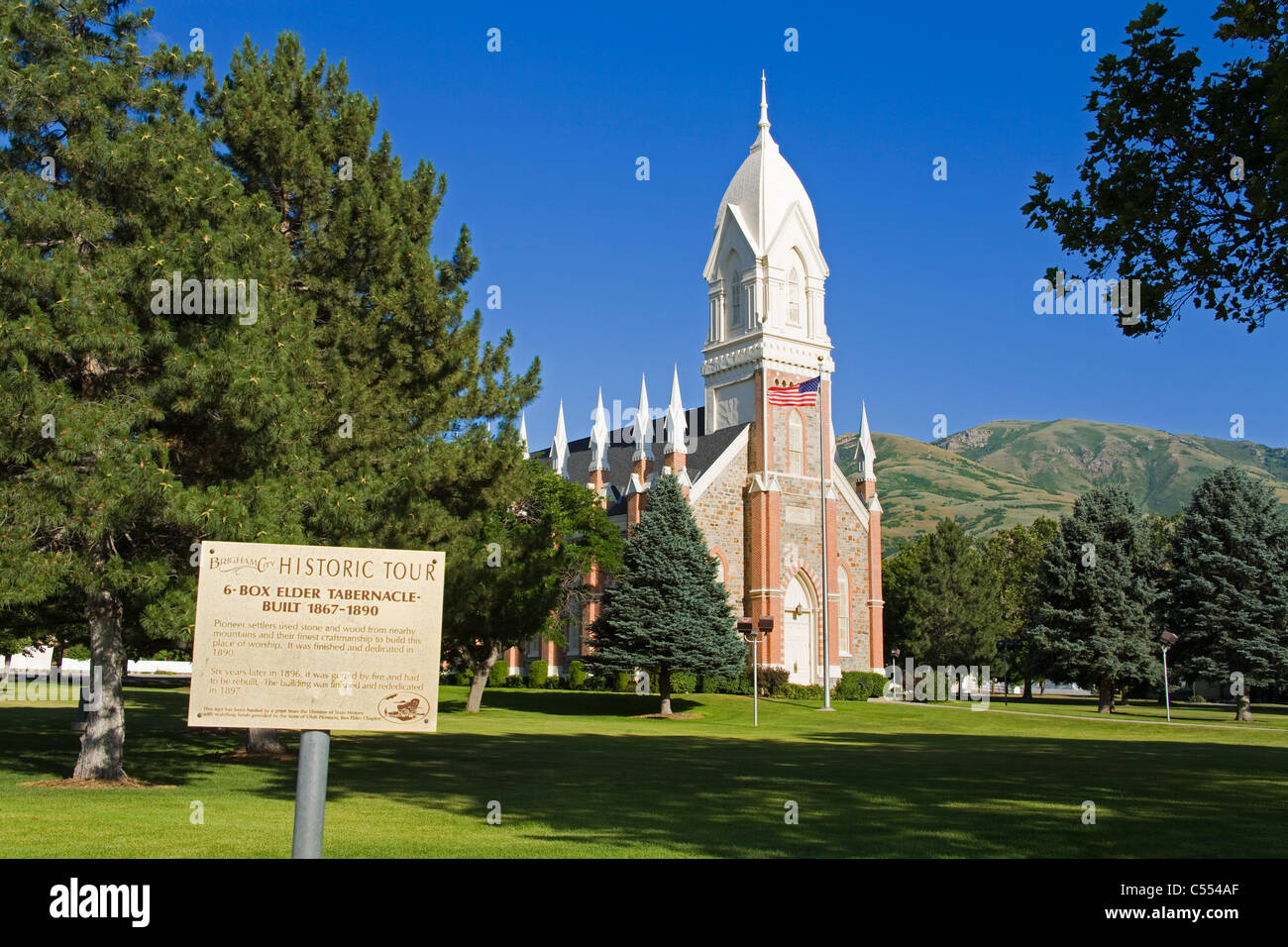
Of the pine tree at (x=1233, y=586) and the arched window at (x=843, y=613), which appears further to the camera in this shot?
the arched window at (x=843, y=613)

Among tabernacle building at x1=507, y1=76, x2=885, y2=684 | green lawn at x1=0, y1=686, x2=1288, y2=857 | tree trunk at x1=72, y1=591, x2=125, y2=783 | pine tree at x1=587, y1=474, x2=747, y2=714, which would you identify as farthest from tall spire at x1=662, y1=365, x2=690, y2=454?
tree trunk at x1=72, y1=591, x2=125, y2=783

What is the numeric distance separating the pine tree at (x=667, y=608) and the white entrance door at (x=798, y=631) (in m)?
14.2

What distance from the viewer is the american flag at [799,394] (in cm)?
5025

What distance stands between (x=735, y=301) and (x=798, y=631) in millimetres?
18744

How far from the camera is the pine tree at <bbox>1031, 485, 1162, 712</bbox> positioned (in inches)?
1768

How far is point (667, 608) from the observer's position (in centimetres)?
4319

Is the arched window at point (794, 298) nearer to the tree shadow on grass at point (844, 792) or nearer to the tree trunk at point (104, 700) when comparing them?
the tree shadow on grass at point (844, 792)

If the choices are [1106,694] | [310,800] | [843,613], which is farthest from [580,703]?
[310,800]

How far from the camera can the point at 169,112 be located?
1814 cm

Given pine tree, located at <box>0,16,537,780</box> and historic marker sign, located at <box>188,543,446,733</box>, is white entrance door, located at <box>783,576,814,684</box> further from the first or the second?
historic marker sign, located at <box>188,543,446,733</box>

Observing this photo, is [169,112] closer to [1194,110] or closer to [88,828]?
[88,828]

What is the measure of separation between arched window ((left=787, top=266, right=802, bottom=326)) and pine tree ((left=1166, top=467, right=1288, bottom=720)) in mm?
23093

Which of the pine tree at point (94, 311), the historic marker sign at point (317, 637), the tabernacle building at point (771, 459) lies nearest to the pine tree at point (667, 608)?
the tabernacle building at point (771, 459)
